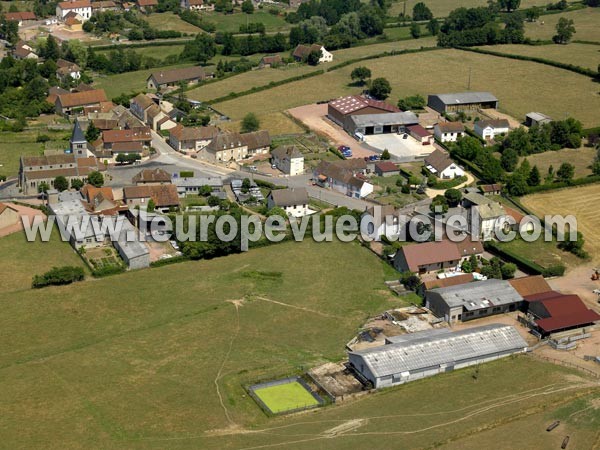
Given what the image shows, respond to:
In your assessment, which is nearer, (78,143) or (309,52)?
(78,143)

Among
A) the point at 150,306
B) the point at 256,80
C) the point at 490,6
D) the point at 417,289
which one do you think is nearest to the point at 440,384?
the point at 417,289

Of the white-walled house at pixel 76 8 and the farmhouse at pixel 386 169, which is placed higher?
the white-walled house at pixel 76 8

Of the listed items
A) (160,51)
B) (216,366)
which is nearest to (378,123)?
(160,51)

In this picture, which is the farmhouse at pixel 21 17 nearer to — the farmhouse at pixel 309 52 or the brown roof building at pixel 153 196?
the farmhouse at pixel 309 52

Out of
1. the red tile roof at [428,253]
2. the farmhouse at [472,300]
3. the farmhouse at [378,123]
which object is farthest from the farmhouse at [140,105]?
the farmhouse at [472,300]

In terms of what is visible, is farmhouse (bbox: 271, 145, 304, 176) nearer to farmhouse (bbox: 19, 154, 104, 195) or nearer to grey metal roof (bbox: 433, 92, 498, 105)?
farmhouse (bbox: 19, 154, 104, 195)

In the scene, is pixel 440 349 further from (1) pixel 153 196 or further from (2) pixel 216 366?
(1) pixel 153 196
